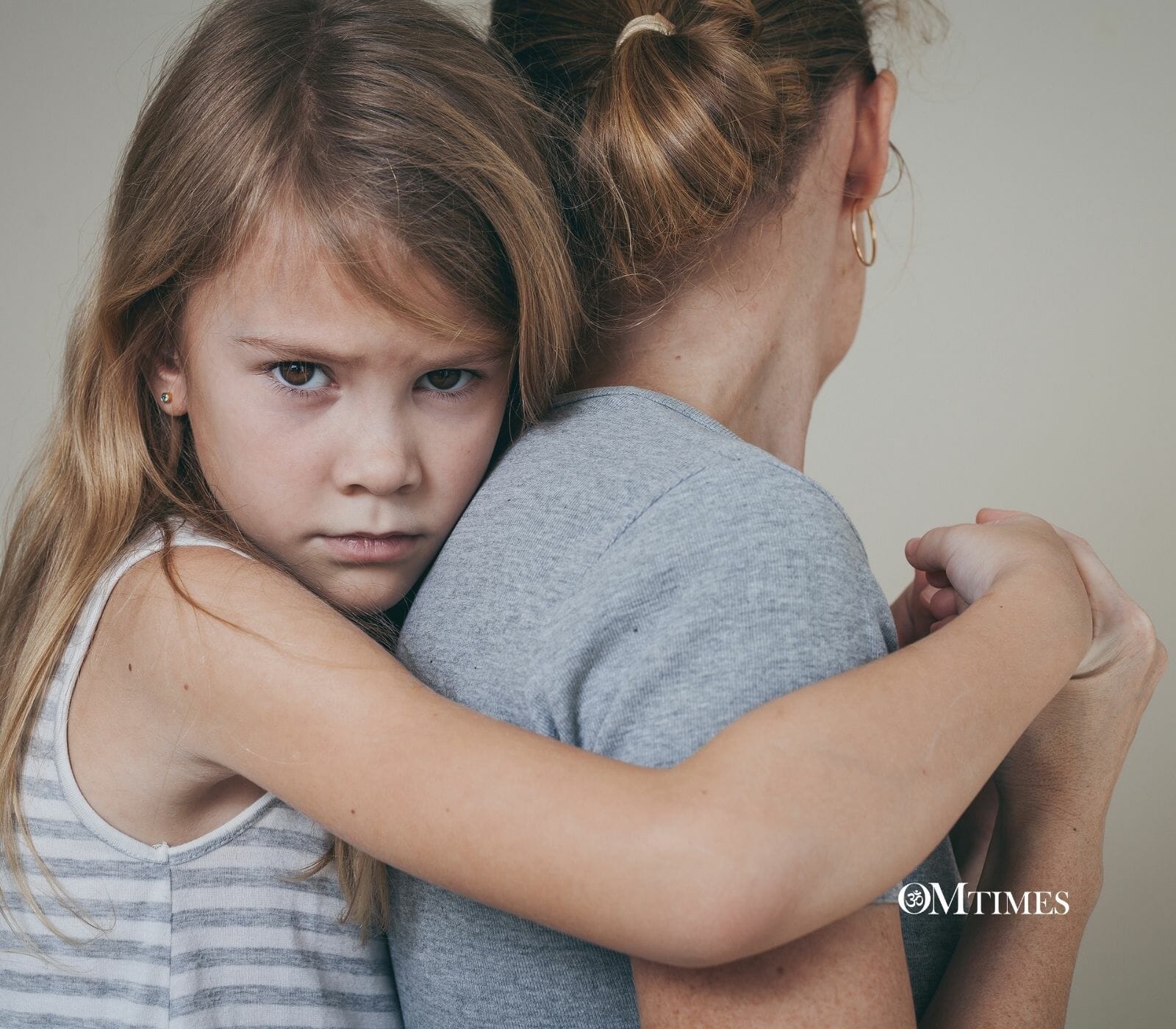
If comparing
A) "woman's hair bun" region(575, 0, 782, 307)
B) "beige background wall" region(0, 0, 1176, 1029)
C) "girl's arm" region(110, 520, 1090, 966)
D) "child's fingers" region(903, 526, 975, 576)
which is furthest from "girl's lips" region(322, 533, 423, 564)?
"beige background wall" region(0, 0, 1176, 1029)

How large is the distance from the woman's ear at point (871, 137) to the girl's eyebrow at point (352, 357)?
47 cm

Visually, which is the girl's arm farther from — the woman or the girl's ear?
the girl's ear

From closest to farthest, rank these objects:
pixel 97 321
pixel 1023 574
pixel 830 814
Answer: pixel 830 814 → pixel 1023 574 → pixel 97 321

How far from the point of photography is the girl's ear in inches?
43.7

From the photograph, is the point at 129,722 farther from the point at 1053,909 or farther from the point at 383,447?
the point at 1053,909

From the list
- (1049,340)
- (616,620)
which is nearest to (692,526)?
(616,620)

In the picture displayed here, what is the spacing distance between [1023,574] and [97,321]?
83 centimetres

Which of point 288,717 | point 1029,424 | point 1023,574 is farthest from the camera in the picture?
point 1029,424

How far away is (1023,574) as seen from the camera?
98cm

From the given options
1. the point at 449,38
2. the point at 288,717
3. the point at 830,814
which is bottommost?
the point at 288,717

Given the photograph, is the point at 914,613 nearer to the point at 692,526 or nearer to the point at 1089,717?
the point at 1089,717

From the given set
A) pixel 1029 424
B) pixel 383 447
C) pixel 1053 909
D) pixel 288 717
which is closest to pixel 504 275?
pixel 383 447

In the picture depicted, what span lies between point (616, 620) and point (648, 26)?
1.88 feet

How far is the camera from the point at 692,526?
2.68 ft
